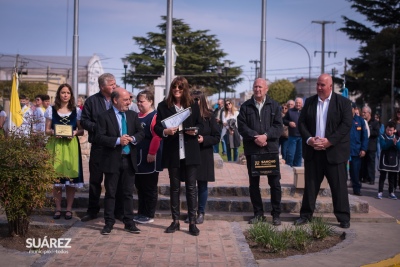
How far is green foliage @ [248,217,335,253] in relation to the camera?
7156 millimetres

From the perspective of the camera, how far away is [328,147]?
8.69 meters

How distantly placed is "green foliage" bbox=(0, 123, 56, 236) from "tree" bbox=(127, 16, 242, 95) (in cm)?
5568

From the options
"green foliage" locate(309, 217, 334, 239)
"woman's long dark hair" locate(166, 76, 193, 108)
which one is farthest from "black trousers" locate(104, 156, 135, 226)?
"green foliage" locate(309, 217, 334, 239)

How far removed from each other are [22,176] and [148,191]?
86.3 inches

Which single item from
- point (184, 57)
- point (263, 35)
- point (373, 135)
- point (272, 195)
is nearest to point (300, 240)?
point (272, 195)

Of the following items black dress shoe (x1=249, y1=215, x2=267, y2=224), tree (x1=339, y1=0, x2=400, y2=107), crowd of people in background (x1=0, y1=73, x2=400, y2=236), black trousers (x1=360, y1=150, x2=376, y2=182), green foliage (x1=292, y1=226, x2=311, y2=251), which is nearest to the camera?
green foliage (x1=292, y1=226, x2=311, y2=251)

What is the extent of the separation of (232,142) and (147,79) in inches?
1947

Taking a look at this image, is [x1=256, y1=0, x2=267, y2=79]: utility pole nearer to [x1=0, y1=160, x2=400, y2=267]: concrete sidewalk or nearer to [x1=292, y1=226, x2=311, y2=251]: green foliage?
[x1=0, y1=160, x2=400, y2=267]: concrete sidewalk

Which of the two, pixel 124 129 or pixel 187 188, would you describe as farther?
pixel 124 129

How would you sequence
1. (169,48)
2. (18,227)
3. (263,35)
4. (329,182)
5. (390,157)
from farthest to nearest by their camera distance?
(263,35)
(169,48)
(390,157)
(329,182)
(18,227)

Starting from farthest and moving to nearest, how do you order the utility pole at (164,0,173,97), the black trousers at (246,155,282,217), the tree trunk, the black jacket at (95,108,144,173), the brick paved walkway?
the utility pole at (164,0,173,97) → the black trousers at (246,155,282,217) → the black jacket at (95,108,144,173) → the tree trunk → the brick paved walkway

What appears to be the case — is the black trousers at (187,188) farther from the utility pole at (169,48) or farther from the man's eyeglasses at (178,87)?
the utility pole at (169,48)

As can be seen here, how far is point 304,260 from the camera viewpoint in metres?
6.79

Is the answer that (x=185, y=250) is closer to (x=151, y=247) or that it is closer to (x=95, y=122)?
(x=151, y=247)
